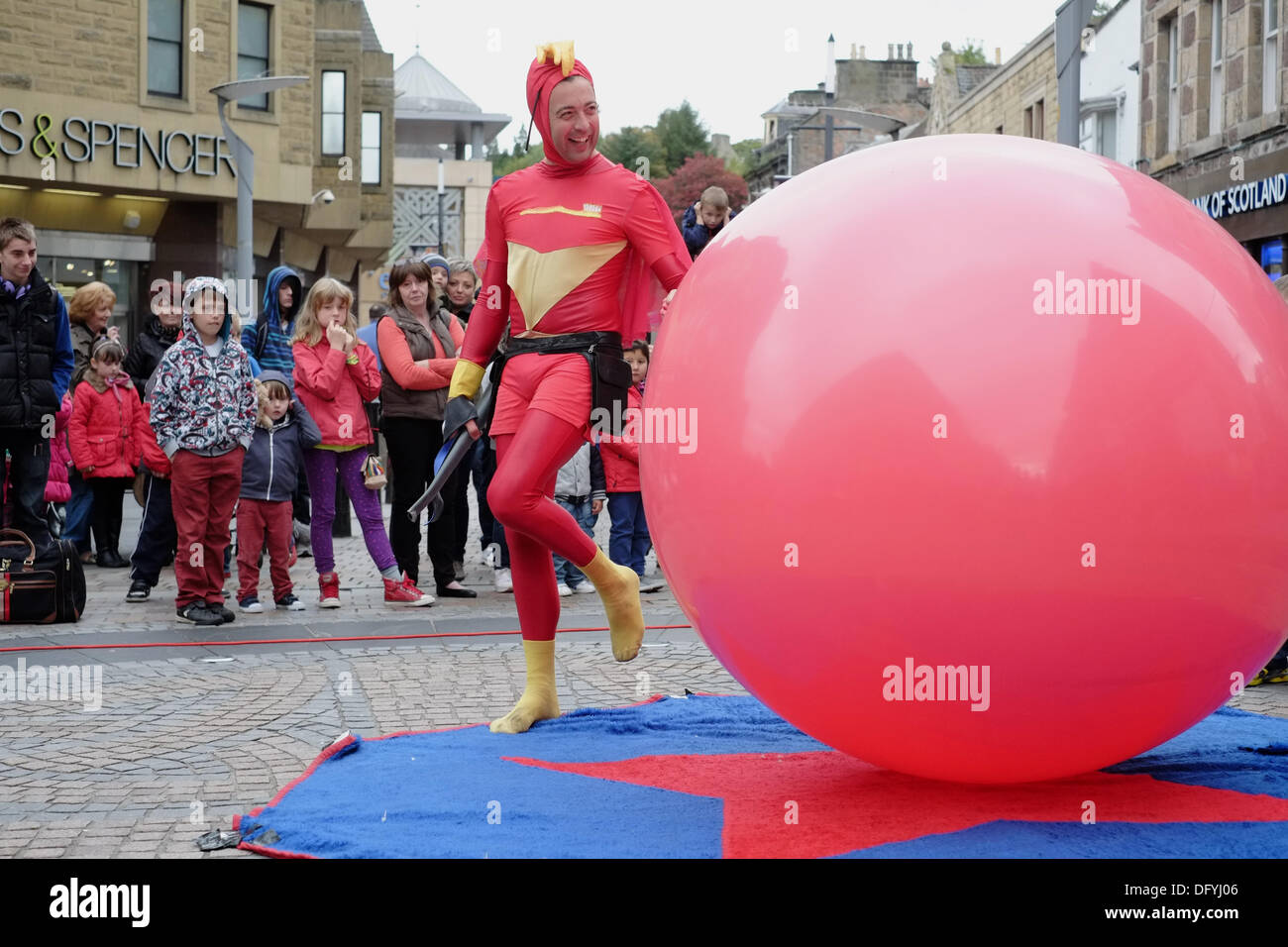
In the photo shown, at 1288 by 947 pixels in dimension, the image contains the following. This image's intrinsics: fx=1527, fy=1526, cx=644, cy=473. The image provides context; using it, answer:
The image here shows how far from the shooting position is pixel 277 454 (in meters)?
10.1

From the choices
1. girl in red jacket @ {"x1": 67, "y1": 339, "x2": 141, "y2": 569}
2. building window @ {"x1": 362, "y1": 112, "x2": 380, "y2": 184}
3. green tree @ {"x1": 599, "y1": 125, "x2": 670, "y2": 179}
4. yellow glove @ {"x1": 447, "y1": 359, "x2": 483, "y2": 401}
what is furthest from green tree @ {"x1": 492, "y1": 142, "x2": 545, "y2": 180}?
yellow glove @ {"x1": 447, "y1": 359, "x2": 483, "y2": 401}

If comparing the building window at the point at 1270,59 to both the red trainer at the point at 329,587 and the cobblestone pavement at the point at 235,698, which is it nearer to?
the cobblestone pavement at the point at 235,698

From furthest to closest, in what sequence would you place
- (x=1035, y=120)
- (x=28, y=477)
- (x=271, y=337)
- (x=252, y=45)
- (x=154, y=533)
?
(x=1035, y=120)
(x=252, y=45)
(x=271, y=337)
(x=154, y=533)
(x=28, y=477)

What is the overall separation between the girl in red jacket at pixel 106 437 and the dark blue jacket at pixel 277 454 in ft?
9.99

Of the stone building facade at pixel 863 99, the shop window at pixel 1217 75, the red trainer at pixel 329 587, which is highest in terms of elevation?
the stone building facade at pixel 863 99

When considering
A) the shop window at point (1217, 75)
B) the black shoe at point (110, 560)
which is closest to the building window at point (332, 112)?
the shop window at point (1217, 75)

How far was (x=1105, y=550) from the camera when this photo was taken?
12.4ft

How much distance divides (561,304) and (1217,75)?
21020 millimetres

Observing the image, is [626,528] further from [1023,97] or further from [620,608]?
[1023,97]

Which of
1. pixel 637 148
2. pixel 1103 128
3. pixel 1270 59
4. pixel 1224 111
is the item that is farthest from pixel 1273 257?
pixel 637 148

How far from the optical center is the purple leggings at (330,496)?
1031cm

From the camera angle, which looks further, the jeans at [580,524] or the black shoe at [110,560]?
the black shoe at [110,560]

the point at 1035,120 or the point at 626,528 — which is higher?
the point at 1035,120
